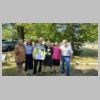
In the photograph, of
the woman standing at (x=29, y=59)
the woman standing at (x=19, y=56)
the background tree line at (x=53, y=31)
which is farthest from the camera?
the background tree line at (x=53, y=31)

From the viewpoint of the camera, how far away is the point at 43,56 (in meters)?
14.0

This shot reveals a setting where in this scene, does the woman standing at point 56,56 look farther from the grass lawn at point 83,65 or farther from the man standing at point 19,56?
the man standing at point 19,56

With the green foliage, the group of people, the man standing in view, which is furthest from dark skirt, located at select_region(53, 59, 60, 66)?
the man standing

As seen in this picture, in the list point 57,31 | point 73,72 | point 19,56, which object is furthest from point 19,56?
point 73,72

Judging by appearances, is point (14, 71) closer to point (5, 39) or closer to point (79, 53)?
point (5, 39)

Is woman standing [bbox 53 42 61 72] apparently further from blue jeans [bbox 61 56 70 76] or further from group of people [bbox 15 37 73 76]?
blue jeans [bbox 61 56 70 76]

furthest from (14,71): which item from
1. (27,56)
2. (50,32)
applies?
(50,32)

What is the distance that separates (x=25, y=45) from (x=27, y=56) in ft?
1.30

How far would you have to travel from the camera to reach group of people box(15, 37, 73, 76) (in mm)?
13828

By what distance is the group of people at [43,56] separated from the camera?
13828mm

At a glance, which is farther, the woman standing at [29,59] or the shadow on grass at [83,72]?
the shadow on grass at [83,72]

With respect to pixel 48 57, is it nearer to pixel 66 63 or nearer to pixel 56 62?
pixel 56 62

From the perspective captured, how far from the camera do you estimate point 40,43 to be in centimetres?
1391

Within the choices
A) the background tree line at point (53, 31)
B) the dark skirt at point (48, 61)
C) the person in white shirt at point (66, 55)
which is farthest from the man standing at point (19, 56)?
the person in white shirt at point (66, 55)
